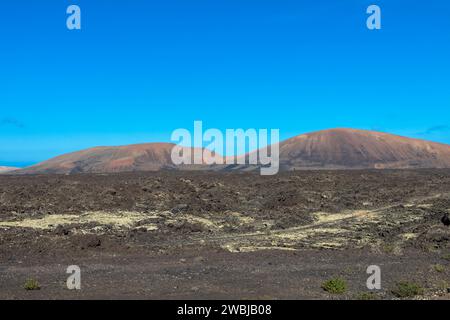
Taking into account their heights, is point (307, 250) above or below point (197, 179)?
below

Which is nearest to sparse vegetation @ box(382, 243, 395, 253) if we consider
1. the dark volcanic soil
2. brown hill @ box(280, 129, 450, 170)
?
the dark volcanic soil

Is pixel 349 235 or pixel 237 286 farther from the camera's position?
pixel 349 235

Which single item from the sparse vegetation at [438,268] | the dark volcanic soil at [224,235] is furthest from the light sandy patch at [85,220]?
the sparse vegetation at [438,268]

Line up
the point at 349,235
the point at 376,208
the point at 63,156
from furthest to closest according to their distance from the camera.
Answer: the point at 63,156, the point at 376,208, the point at 349,235

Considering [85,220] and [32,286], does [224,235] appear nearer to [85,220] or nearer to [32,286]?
[85,220]

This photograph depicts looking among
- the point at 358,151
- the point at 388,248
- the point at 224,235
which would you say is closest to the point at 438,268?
the point at 388,248
